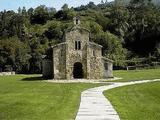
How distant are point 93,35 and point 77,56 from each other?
51.6m

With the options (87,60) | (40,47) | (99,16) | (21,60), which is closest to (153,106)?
(87,60)

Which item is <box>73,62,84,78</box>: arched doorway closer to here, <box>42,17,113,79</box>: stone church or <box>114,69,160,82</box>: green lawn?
<box>42,17,113,79</box>: stone church

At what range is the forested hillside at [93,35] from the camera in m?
119

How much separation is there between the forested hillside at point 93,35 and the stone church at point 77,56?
23.1 m

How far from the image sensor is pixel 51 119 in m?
23.6

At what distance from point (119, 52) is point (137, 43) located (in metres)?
15.7

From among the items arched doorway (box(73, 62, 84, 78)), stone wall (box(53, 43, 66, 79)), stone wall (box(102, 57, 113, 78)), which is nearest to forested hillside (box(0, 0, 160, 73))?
arched doorway (box(73, 62, 84, 78))

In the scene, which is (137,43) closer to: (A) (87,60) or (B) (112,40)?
(B) (112,40)

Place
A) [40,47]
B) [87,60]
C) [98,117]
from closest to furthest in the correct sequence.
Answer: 1. [98,117]
2. [87,60]
3. [40,47]

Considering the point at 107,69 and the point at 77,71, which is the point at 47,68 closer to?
the point at 77,71

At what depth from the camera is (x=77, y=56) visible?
7156 centimetres

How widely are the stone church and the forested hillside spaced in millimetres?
23063

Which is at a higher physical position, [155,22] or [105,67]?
[155,22]

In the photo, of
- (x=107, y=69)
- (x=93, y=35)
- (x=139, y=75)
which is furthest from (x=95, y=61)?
(x=93, y=35)
